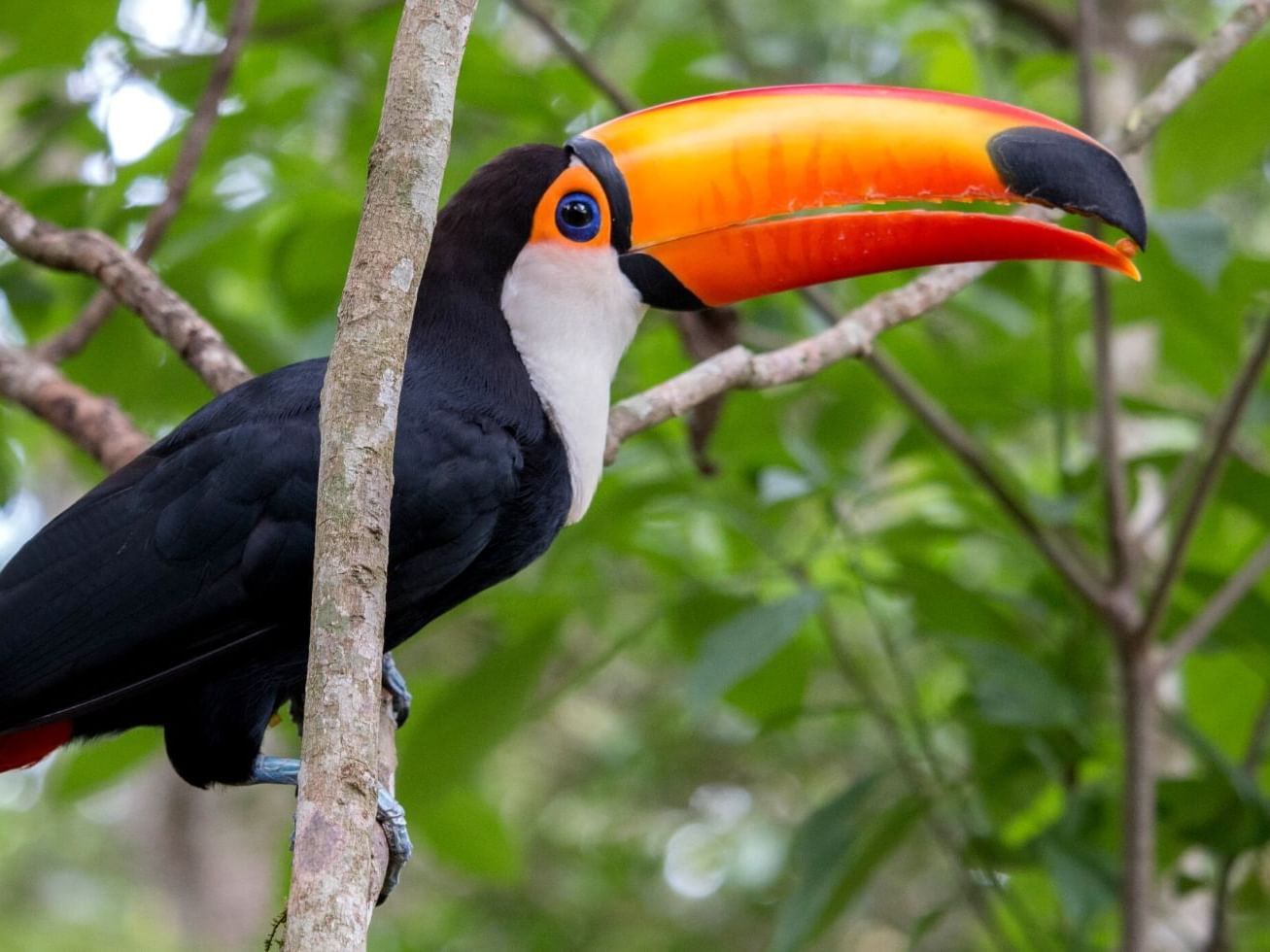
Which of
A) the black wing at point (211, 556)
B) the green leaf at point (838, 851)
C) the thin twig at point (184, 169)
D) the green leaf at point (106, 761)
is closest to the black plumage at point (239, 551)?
the black wing at point (211, 556)

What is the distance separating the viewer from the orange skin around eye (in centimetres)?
312

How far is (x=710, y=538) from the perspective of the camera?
5039 millimetres

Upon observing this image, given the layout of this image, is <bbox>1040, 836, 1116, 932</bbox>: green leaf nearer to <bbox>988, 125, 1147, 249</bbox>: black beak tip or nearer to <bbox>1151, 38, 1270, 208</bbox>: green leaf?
<bbox>988, 125, 1147, 249</bbox>: black beak tip

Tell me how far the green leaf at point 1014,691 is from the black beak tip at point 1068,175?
2.96ft

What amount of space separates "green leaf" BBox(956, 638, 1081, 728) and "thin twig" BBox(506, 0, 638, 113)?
1.43 m

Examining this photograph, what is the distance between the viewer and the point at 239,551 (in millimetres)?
2783

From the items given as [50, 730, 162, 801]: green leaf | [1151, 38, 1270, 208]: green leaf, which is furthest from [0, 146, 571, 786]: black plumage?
[1151, 38, 1270, 208]: green leaf

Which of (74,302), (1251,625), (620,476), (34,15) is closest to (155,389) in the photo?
(74,302)

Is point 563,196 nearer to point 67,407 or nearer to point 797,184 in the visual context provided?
point 797,184

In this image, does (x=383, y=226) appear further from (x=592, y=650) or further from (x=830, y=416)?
(x=592, y=650)

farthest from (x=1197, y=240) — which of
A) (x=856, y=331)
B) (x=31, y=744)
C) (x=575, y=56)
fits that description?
(x=31, y=744)

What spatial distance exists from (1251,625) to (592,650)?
12.4ft

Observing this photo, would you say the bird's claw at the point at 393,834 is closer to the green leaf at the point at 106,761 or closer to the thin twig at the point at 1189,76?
the green leaf at the point at 106,761

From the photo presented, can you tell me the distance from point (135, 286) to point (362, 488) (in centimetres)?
146
